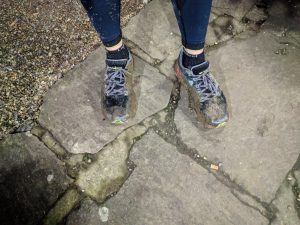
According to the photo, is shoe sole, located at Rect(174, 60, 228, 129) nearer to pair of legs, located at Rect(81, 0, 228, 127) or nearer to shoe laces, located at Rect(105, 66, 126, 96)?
pair of legs, located at Rect(81, 0, 228, 127)

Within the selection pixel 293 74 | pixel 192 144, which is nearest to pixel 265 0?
pixel 293 74

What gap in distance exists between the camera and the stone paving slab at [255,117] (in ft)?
5.31

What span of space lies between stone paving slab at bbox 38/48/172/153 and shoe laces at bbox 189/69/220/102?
206 millimetres

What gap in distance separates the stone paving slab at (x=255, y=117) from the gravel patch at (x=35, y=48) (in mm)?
769

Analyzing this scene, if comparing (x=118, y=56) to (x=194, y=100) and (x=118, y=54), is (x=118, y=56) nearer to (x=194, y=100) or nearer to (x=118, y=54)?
(x=118, y=54)

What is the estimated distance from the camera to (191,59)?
1646 millimetres

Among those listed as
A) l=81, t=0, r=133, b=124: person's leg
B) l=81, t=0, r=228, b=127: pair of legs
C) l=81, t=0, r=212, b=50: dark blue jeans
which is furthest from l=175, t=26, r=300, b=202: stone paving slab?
l=81, t=0, r=212, b=50: dark blue jeans

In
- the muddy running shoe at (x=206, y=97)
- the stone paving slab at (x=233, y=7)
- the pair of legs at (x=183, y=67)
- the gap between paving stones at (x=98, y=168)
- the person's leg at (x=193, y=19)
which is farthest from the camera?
the stone paving slab at (x=233, y=7)

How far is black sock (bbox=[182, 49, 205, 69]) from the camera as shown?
5.36 feet

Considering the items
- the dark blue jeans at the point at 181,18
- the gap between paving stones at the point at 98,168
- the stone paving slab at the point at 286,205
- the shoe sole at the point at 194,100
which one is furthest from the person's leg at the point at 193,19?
the stone paving slab at the point at 286,205

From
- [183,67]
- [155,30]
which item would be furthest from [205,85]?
[155,30]

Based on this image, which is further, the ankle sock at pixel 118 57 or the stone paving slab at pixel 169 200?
the ankle sock at pixel 118 57

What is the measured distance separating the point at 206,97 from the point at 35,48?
3.68 feet

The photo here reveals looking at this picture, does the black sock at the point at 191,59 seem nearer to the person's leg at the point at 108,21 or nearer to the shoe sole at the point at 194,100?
the shoe sole at the point at 194,100
